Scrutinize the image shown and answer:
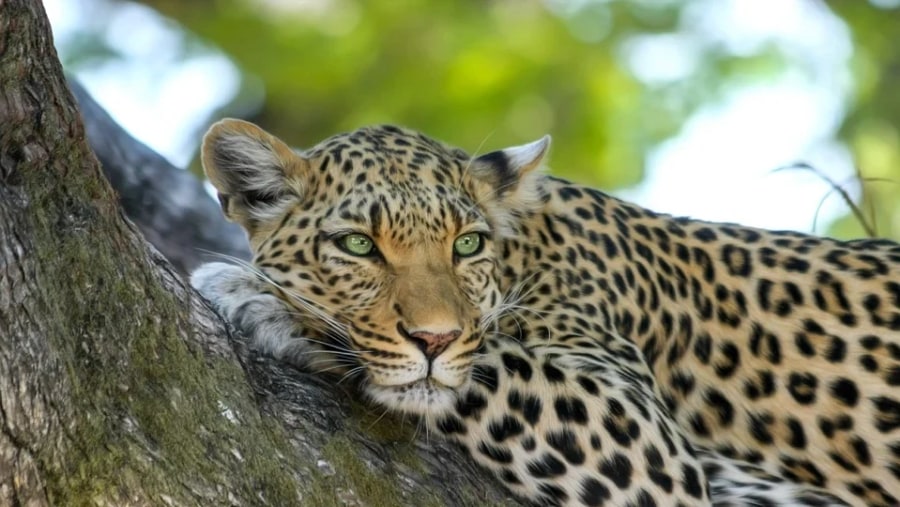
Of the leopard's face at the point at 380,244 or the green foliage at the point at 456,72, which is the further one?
the green foliage at the point at 456,72

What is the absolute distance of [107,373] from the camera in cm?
446

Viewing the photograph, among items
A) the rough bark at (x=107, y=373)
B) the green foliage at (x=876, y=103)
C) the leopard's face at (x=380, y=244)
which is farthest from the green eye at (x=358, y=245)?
the green foliage at (x=876, y=103)

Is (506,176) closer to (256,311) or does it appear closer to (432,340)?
(432,340)

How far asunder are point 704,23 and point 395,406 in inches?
415

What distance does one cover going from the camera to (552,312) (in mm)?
6332

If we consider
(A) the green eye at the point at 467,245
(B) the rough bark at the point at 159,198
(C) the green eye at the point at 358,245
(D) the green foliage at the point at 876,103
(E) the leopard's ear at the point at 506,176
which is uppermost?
(D) the green foliage at the point at 876,103

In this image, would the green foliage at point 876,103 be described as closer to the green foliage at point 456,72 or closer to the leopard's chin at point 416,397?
the green foliage at point 456,72

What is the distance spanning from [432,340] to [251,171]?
1.27 m

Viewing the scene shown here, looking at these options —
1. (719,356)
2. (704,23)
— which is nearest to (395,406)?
(719,356)

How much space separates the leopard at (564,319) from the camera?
5.61 metres

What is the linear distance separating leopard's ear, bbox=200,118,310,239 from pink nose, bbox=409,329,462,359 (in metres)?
1.04

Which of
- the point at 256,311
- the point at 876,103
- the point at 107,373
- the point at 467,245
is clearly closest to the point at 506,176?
the point at 467,245

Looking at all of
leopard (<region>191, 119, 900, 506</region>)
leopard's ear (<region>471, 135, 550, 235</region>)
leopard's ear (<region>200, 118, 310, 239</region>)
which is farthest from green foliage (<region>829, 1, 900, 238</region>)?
leopard's ear (<region>200, 118, 310, 239</region>)

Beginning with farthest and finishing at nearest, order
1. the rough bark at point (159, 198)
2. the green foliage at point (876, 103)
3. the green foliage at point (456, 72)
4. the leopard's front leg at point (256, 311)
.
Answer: the green foliage at point (876, 103) → the green foliage at point (456, 72) → the rough bark at point (159, 198) → the leopard's front leg at point (256, 311)
